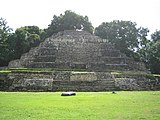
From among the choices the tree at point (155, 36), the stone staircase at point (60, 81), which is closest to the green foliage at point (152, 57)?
→ the tree at point (155, 36)

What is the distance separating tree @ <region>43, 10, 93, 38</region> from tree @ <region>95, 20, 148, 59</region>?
13.9 ft

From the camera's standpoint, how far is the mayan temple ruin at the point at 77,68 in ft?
68.2

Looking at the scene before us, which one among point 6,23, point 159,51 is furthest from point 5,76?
point 6,23

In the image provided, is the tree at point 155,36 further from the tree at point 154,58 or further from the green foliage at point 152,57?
the tree at point 154,58

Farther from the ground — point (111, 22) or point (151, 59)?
point (111, 22)

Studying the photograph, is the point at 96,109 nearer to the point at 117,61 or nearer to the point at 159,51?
the point at 117,61

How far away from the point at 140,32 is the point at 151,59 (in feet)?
27.6

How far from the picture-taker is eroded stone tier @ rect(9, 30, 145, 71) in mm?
30078

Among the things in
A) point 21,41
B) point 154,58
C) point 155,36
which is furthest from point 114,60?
point 155,36

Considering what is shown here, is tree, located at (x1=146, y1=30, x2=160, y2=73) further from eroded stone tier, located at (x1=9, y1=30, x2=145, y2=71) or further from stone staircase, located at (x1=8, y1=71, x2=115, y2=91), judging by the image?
stone staircase, located at (x1=8, y1=71, x2=115, y2=91)

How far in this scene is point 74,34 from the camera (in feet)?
133

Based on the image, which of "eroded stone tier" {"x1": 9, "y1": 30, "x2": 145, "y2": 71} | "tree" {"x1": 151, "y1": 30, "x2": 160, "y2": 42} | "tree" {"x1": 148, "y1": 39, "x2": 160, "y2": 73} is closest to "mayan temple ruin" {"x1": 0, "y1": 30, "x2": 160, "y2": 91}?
"eroded stone tier" {"x1": 9, "y1": 30, "x2": 145, "y2": 71}

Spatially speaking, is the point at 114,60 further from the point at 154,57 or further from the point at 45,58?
the point at 154,57

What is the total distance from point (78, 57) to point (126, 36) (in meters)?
14.3
